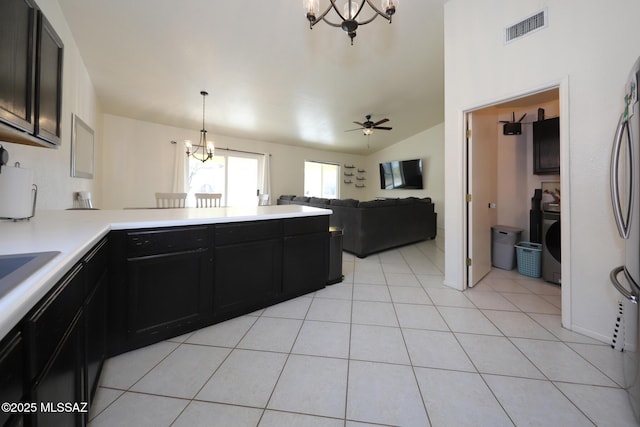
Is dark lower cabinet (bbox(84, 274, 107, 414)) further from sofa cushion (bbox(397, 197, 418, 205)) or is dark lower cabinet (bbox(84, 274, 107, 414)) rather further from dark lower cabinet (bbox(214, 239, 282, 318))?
sofa cushion (bbox(397, 197, 418, 205))

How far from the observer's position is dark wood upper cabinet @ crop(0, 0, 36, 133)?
3.33ft

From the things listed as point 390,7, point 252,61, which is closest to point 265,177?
point 252,61

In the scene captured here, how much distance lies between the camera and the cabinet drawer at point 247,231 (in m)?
1.78

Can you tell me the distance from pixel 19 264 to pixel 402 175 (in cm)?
709

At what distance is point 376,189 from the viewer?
27.1 ft

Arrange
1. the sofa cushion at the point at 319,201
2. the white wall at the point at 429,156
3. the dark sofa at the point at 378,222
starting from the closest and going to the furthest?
the dark sofa at the point at 378,222 < the sofa cushion at the point at 319,201 < the white wall at the point at 429,156

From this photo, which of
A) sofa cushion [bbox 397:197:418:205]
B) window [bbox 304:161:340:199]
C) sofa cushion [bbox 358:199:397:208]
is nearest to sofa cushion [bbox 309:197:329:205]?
sofa cushion [bbox 358:199:397:208]

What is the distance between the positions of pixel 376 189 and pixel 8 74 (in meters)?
7.97

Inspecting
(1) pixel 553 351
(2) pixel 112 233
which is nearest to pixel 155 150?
(2) pixel 112 233

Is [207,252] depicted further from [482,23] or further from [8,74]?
[482,23]

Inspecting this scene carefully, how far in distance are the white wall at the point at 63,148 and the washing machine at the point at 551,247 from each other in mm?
4807

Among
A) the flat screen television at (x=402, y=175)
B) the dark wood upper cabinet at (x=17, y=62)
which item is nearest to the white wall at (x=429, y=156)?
the flat screen television at (x=402, y=175)

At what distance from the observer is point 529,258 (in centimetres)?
286

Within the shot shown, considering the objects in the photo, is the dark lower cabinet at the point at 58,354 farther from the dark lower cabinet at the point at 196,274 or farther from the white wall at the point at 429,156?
the white wall at the point at 429,156
